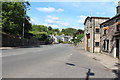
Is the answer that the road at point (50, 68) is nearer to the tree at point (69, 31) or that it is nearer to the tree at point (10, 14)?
the tree at point (10, 14)

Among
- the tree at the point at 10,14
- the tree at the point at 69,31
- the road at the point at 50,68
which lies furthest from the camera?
the tree at the point at 69,31

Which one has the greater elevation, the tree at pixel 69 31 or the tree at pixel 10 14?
the tree at pixel 69 31

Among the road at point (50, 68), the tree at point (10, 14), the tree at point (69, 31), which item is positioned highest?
the tree at point (69, 31)

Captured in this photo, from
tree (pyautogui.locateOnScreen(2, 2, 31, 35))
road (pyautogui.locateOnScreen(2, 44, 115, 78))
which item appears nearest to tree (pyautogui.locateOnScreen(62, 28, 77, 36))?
tree (pyautogui.locateOnScreen(2, 2, 31, 35))

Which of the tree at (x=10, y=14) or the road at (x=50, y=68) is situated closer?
the road at (x=50, y=68)

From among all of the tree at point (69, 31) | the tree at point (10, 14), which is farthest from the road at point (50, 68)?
the tree at point (69, 31)

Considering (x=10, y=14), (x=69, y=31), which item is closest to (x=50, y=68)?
(x=10, y=14)

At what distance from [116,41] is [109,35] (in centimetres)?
244

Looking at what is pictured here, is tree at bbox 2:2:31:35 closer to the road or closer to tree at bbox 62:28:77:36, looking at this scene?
the road

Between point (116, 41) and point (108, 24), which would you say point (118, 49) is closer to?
point (116, 41)

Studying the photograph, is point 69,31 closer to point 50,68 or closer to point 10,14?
point 10,14

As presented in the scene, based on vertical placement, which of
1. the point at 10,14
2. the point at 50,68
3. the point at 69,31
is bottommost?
the point at 50,68

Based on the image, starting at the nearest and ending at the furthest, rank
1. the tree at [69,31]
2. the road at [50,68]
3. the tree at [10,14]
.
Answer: the road at [50,68], the tree at [10,14], the tree at [69,31]

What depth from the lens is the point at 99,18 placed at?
2581cm
